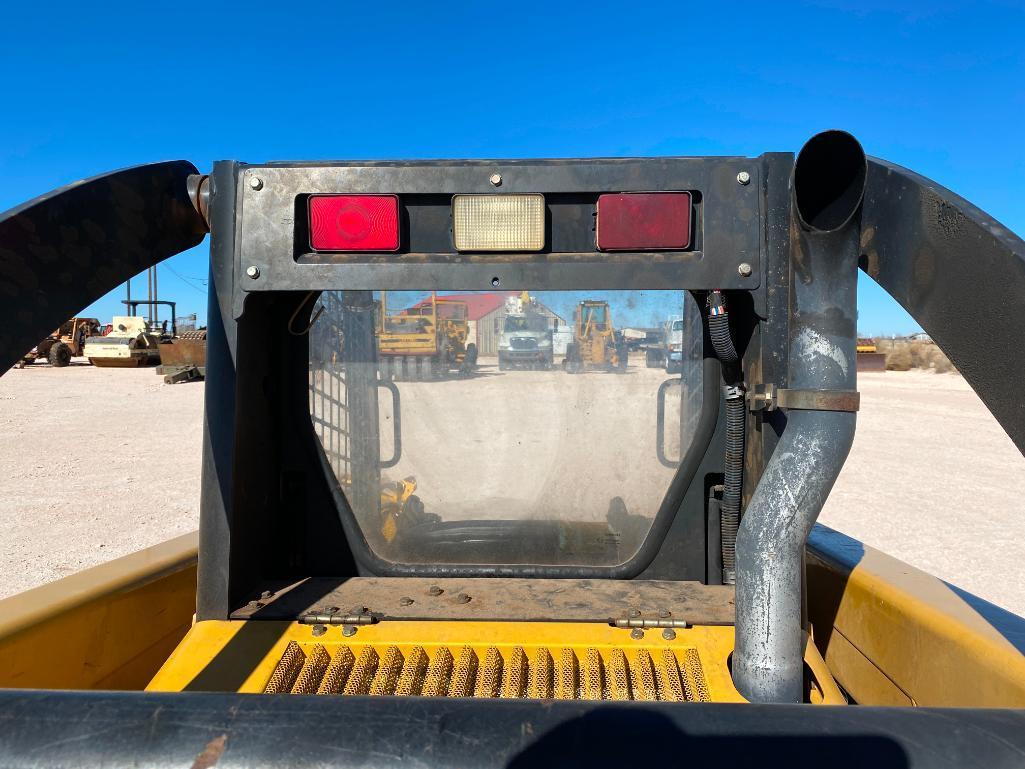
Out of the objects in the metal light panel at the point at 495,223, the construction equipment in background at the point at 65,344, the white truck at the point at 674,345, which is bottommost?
the white truck at the point at 674,345

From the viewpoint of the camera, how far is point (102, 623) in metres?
1.77

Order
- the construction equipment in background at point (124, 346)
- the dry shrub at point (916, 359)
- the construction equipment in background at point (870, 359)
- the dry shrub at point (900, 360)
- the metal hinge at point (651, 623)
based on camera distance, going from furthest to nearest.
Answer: the dry shrub at point (900, 360) → the dry shrub at point (916, 359) → the construction equipment in background at point (870, 359) → the construction equipment in background at point (124, 346) → the metal hinge at point (651, 623)

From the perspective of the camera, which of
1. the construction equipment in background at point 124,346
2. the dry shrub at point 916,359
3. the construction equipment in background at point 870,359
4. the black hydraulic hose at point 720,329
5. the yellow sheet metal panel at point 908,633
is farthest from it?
the dry shrub at point 916,359

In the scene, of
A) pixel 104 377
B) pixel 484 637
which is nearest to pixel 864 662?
pixel 484 637

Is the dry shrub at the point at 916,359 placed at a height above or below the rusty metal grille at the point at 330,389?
above

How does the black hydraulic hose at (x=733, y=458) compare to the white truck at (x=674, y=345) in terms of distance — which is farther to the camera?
the white truck at (x=674, y=345)

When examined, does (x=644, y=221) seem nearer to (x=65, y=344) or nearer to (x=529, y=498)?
(x=529, y=498)

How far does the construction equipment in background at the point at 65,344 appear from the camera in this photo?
27766 mm

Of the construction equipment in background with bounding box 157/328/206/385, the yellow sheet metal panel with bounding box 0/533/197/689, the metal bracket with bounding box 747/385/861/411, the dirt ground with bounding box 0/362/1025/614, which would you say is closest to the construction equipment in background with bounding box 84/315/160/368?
→ the construction equipment in background with bounding box 157/328/206/385

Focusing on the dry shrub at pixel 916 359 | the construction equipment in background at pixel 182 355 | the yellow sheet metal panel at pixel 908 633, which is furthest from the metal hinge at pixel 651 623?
the dry shrub at pixel 916 359

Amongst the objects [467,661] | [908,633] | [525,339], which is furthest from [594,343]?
[908,633]

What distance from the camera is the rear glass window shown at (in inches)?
80.4

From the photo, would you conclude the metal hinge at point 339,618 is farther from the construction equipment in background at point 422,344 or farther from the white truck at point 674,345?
the white truck at point 674,345

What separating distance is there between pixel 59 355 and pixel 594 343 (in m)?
31.9
